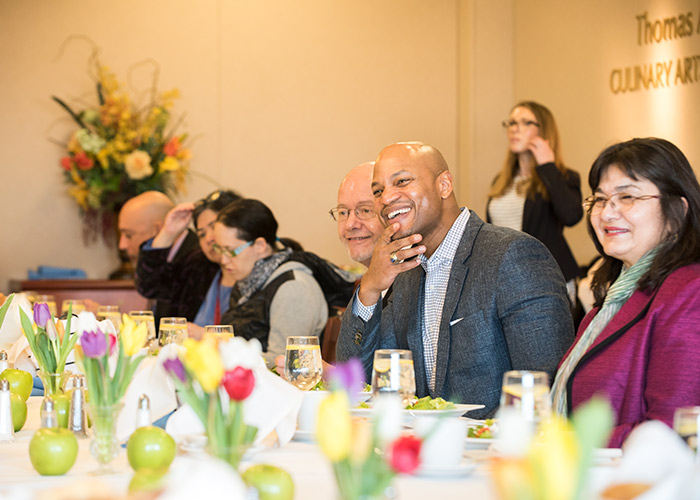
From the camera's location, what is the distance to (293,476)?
1363mm

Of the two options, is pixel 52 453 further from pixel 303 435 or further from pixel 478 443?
pixel 478 443

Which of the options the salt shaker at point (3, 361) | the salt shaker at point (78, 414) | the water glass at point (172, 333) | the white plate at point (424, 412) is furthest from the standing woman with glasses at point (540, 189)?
the salt shaker at point (78, 414)

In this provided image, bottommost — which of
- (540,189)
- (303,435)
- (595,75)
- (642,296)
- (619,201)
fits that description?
(303,435)

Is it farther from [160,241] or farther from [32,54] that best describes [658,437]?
[32,54]

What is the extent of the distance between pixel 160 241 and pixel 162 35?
1999 mm

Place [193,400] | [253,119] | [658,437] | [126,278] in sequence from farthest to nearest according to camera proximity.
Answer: [253,119], [126,278], [193,400], [658,437]

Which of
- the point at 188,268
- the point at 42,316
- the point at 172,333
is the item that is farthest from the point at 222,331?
the point at 188,268

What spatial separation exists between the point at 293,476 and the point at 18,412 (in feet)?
2.18

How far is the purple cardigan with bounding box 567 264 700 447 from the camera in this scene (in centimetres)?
173

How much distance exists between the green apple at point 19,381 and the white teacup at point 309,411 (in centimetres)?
66

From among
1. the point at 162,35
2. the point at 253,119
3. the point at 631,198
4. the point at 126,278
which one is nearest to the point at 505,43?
the point at 253,119

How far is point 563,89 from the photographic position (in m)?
6.05

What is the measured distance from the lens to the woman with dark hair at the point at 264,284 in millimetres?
3639

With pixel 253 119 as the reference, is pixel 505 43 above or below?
above
